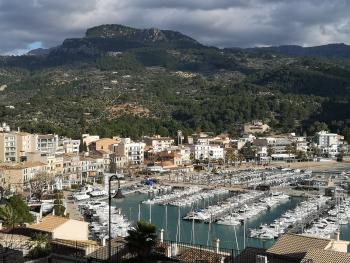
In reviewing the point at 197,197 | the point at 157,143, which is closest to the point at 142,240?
the point at 197,197

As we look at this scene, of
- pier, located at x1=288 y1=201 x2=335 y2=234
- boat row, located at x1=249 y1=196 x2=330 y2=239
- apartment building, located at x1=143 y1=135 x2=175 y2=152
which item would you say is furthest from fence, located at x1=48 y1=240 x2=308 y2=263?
apartment building, located at x1=143 y1=135 x2=175 y2=152

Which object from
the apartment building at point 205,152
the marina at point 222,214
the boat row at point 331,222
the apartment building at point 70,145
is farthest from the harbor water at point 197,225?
the apartment building at point 205,152

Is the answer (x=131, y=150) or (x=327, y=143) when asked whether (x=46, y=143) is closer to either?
(x=131, y=150)

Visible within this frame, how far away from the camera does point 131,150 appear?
76.7 metres

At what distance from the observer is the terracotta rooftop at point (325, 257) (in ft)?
41.1

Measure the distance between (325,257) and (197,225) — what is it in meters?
28.7

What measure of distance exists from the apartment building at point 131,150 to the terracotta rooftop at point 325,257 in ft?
203

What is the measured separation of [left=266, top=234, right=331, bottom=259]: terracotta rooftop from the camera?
578 inches

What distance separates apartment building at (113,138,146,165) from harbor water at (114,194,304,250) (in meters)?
22.6

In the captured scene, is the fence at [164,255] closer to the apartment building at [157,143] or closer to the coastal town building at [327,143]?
the apartment building at [157,143]

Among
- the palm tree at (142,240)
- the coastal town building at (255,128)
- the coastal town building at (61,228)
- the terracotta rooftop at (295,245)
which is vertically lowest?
the coastal town building at (61,228)

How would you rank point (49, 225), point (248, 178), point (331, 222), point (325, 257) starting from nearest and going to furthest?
1. point (325, 257)
2. point (49, 225)
3. point (331, 222)
4. point (248, 178)

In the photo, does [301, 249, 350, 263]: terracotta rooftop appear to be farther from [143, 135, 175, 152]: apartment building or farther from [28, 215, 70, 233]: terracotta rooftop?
[143, 135, 175, 152]: apartment building

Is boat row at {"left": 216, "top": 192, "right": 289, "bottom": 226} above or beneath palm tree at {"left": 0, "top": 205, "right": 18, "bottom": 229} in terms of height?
beneath
